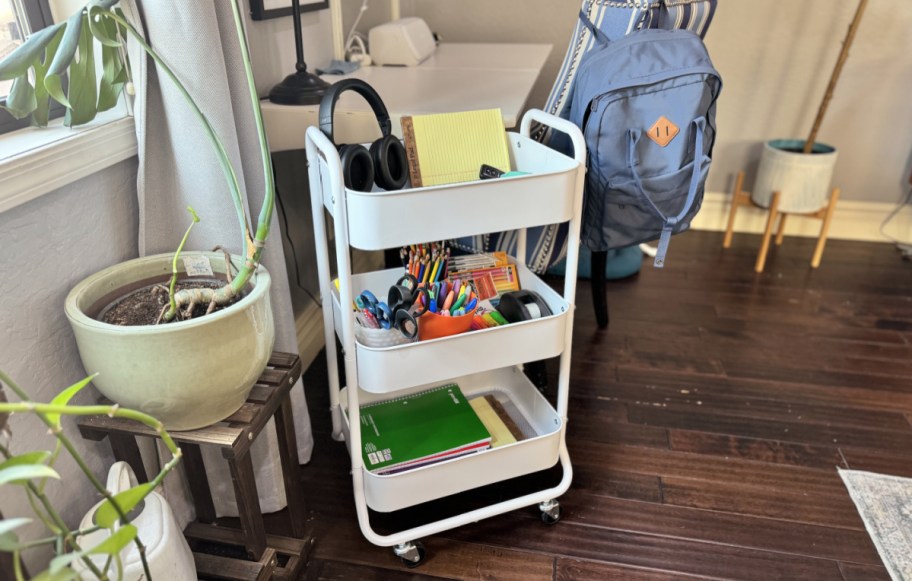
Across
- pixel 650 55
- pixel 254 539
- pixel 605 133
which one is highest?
pixel 650 55

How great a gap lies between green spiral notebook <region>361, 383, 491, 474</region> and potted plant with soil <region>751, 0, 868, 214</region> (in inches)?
63.2

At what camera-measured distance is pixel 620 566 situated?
1.21 m

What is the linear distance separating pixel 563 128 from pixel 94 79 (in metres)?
0.77

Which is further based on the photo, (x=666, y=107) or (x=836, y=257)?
(x=836, y=257)

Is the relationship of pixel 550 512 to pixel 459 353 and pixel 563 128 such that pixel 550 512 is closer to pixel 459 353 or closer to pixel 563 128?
pixel 459 353

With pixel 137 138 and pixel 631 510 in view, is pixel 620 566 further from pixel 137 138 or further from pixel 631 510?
pixel 137 138

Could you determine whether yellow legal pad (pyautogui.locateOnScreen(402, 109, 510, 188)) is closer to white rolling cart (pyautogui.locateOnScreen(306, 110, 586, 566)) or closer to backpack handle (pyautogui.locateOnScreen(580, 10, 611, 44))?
white rolling cart (pyautogui.locateOnScreen(306, 110, 586, 566))

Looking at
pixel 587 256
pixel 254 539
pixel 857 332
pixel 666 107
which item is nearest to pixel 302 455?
pixel 254 539

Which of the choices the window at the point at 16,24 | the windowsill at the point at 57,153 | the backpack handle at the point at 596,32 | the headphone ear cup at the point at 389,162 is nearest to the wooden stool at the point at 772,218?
the backpack handle at the point at 596,32

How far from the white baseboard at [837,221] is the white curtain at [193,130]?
2.09 m

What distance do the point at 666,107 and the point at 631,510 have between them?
32.3 inches

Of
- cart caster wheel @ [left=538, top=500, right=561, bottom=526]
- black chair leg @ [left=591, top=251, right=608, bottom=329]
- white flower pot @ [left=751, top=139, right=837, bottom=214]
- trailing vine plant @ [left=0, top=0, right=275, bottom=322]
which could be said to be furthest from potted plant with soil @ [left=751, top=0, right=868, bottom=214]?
trailing vine plant @ [left=0, top=0, right=275, bottom=322]

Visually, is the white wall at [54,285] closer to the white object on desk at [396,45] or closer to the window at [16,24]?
the window at [16,24]

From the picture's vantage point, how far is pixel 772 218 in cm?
238
